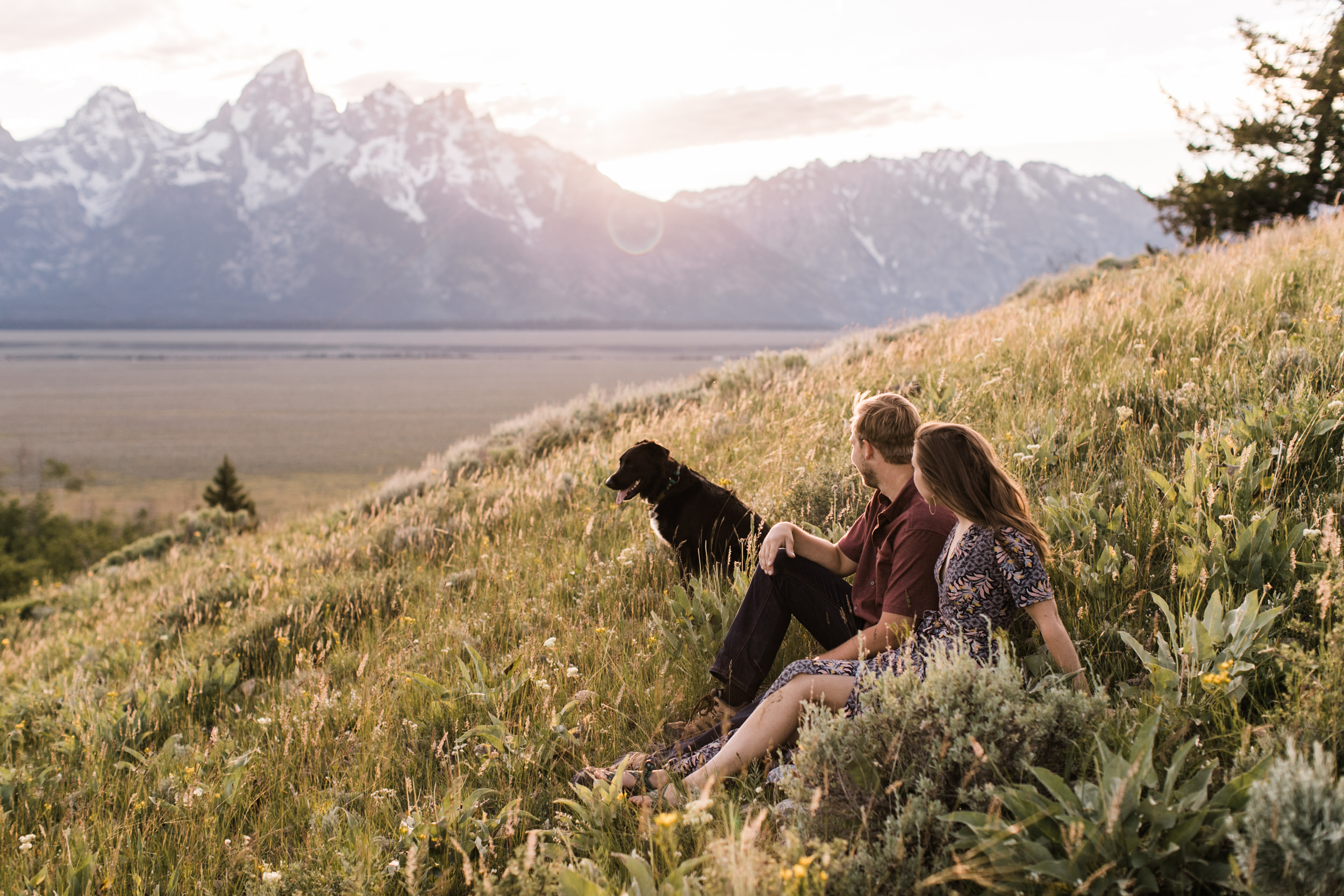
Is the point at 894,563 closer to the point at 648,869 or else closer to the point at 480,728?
the point at 648,869

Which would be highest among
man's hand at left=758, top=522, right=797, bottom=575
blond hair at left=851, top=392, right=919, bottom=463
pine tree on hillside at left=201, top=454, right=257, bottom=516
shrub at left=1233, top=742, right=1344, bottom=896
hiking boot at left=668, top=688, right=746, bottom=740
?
blond hair at left=851, top=392, right=919, bottom=463

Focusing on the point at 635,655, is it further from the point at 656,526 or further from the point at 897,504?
the point at 897,504

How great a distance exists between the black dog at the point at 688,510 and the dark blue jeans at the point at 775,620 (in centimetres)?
80

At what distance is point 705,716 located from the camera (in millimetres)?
3344

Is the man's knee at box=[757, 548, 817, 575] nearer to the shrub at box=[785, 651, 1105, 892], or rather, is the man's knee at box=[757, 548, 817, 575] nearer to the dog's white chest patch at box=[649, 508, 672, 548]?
the shrub at box=[785, 651, 1105, 892]

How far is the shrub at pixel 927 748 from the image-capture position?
6.95 ft

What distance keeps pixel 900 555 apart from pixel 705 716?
1105 millimetres

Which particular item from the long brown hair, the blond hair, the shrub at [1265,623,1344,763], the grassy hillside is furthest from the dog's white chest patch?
the shrub at [1265,623,1344,763]

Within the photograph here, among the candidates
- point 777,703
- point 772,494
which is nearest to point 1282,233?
point 772,494

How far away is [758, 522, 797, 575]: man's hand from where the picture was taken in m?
3.36

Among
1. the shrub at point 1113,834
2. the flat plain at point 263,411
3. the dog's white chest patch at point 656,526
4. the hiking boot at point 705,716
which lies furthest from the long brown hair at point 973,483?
the flat plain at point 263,411

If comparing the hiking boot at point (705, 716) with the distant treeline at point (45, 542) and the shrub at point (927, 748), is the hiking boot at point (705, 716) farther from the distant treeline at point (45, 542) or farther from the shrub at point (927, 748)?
the distant treeline at point (45, 542)

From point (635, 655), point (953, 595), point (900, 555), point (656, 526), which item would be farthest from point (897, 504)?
point (656, 526)

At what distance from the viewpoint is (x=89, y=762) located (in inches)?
156
